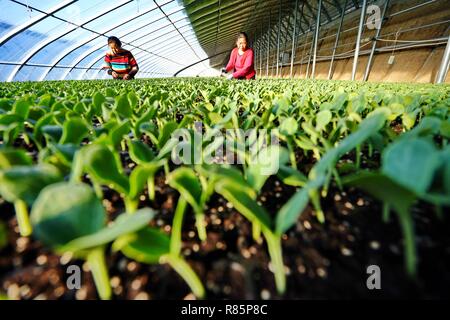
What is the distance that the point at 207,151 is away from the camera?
468 millimetres

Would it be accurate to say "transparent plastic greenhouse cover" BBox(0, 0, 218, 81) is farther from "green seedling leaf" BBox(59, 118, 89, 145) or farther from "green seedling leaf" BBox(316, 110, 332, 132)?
"green seedling leaf" BBox(316, 110, 332, 132)

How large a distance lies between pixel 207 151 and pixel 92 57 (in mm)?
15688

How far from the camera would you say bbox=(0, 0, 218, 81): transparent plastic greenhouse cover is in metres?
6.95

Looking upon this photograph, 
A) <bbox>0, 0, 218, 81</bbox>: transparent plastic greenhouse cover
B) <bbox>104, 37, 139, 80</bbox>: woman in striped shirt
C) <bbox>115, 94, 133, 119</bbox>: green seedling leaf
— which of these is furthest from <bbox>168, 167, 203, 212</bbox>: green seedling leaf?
<bbox>0, 0, 218, 81</bbox>: transparent plastic greenhouse cover

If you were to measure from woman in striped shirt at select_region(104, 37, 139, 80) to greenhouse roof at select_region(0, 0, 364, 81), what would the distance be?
4105 mm

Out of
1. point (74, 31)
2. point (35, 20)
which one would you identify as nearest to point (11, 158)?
point (35, 20)

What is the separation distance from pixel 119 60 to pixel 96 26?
6.80 m

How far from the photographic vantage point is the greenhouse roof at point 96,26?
720 centimetres

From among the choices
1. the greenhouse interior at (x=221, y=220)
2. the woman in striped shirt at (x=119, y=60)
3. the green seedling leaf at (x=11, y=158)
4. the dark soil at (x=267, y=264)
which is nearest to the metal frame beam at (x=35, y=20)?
the woman in striped shirt at (x=119, y=60)

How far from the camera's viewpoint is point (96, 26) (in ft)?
30.5

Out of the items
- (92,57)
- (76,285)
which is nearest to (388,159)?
(76,285)

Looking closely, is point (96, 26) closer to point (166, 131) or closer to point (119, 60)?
point (119, 60)

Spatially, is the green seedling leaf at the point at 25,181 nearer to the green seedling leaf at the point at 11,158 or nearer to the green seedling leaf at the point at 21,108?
the green seedling leaf at the point at 11,158
